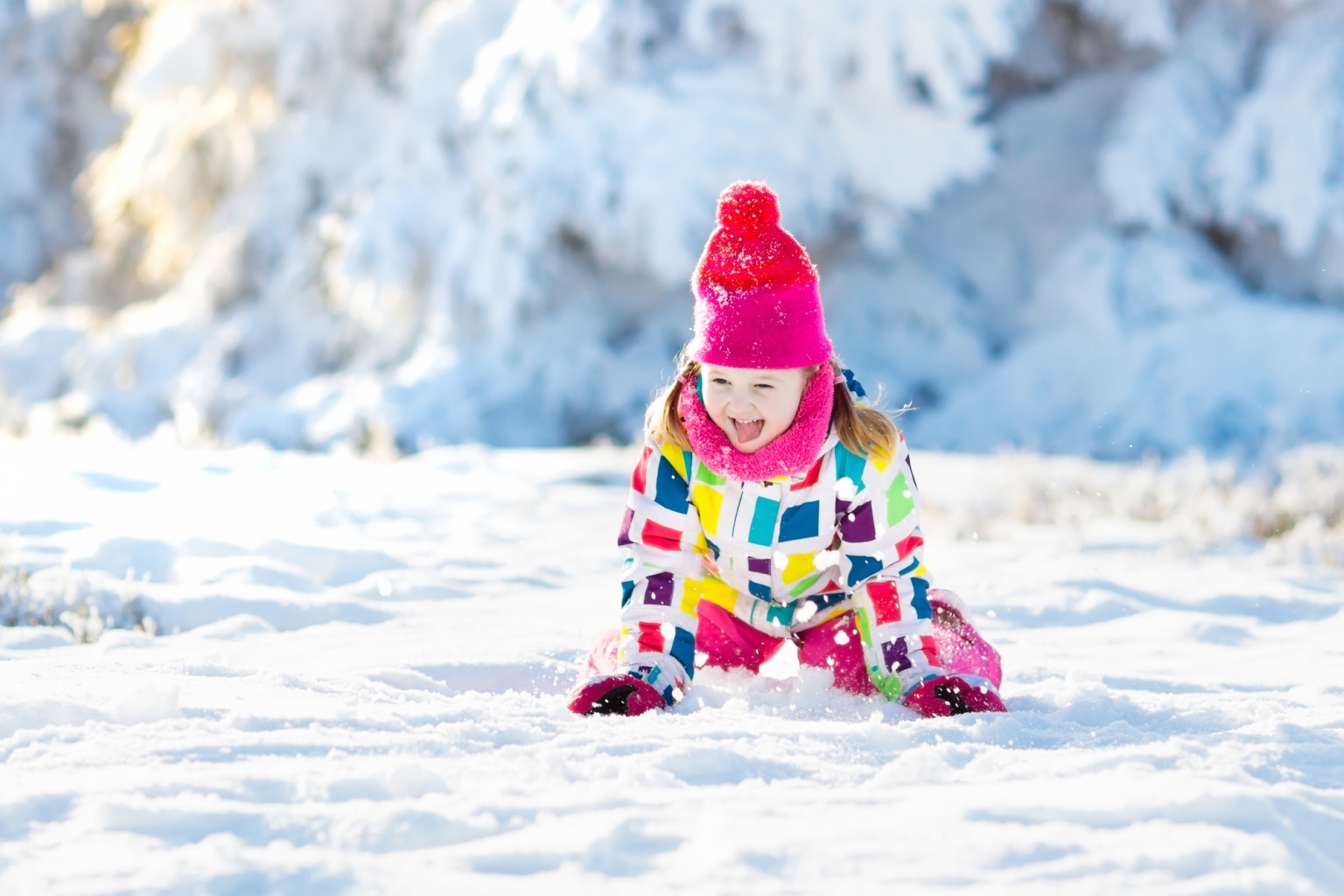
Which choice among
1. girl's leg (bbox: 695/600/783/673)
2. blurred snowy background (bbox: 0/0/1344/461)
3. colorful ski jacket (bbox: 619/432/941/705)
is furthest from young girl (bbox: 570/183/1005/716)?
blurred snowy background (bbox: 0/0/1344/461)

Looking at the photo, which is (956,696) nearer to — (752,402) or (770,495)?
(770,495)

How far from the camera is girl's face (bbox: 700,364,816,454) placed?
2.49 meters

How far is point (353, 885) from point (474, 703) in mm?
911

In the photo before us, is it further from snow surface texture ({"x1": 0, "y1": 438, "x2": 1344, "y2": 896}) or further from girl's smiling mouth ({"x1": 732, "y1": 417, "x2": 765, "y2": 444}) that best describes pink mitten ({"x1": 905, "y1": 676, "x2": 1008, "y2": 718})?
girl's smiling mouth ({"x1": 732, "y1": 417, "x2": 765, "y2": 444})

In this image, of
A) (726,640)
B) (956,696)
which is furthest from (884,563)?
(726,640)

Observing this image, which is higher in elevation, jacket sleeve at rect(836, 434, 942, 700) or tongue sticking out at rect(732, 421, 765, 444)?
tongue sticking out at rect(732, 421, 765, 444)

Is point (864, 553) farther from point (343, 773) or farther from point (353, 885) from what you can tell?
point (353, 885)

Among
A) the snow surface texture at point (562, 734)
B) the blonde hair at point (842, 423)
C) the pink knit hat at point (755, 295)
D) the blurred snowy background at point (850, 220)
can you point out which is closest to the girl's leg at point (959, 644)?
the snow surface texture at point (562, 734)

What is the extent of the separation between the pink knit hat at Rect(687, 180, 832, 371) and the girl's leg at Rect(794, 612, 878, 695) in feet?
2.15

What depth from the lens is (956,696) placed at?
7.73 ft

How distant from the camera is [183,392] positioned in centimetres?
1048

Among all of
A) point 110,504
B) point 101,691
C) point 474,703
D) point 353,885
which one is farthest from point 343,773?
point 110,504

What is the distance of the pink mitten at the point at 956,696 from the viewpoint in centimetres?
235

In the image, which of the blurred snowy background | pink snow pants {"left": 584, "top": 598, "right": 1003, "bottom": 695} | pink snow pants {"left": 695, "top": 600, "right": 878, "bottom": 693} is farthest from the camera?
the blurred snowy background
